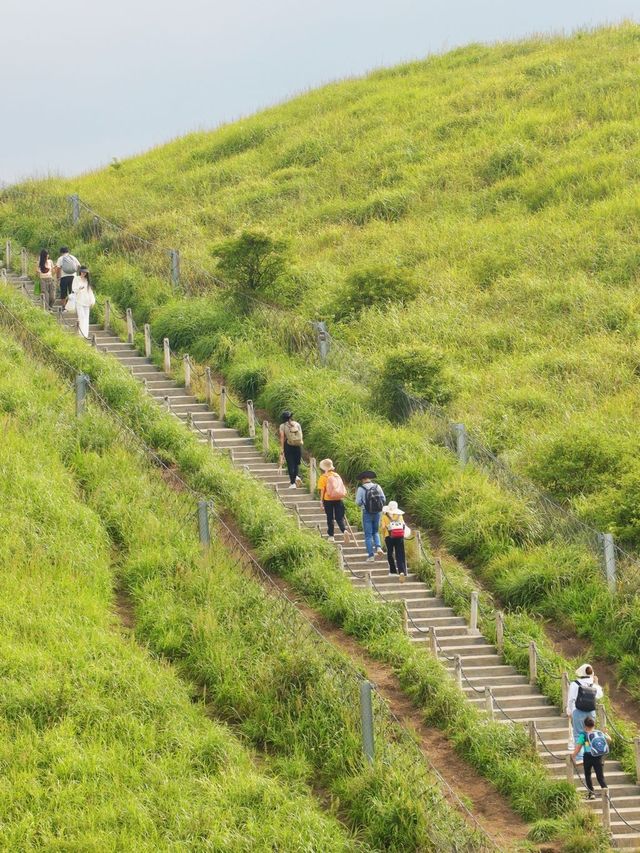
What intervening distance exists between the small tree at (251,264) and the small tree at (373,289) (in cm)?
159

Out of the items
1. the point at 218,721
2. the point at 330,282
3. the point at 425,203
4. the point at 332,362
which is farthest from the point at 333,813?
the point at 425,203

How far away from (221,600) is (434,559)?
3898mm

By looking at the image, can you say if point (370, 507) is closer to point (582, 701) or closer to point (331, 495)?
point (331, 495)

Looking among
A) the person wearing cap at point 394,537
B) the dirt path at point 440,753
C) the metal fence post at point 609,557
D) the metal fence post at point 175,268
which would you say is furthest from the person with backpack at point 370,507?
the metal fence post at point 175,268

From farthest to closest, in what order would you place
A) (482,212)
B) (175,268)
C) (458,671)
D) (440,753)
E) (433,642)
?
1. (482,212)
2. (175,268)
3. (433,642)
4. (458,671)
5. (440,753)

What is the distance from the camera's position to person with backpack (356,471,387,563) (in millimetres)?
19219

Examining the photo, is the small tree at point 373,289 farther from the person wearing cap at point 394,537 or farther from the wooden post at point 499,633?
the wooden post at point 499,633

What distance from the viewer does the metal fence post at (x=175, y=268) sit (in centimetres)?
3259

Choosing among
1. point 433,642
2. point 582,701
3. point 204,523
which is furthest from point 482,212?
point 582,701

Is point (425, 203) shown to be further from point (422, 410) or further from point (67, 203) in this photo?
point (422, 410)

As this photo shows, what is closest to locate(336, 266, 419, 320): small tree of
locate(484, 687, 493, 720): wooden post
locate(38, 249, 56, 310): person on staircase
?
locate(38, 249, 56, 310): person on staircase

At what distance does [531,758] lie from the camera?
15250 mm

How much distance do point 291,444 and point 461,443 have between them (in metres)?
2.88

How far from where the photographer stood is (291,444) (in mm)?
21797
